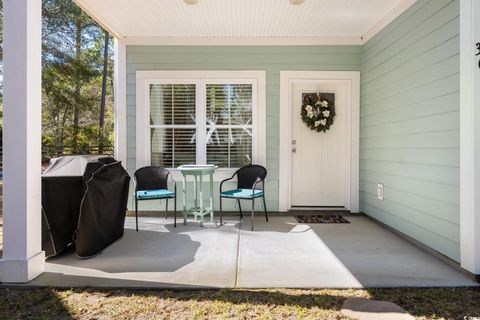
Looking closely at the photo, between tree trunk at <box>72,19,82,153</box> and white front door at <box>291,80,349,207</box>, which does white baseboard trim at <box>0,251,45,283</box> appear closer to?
white front door at <box>291,80,349,207</box>

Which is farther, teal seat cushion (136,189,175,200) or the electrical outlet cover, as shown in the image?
the electrical outlet cover

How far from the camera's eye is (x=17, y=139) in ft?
8.18

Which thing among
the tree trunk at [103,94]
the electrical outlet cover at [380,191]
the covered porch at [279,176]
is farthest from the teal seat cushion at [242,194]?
the tree trunk at [103,94]

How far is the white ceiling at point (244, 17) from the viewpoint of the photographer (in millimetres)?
3803

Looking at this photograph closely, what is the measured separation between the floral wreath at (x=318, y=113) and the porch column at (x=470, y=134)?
2.32 meters

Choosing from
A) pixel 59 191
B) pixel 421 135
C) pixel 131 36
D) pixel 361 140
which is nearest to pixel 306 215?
pixel 361 140

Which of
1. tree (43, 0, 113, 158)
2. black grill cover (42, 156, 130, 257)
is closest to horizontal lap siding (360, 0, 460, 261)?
black grill cover (42, 156, 130, 257)

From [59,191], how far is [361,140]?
4.02 m

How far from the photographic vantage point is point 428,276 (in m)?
2.62

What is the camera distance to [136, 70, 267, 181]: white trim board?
491 centimetres

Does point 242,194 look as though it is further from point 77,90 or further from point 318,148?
point 77,90

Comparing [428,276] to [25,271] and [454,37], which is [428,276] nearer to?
[454,37]

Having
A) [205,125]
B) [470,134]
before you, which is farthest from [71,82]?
[470,134]

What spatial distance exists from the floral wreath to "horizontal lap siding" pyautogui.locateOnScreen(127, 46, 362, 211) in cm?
45
